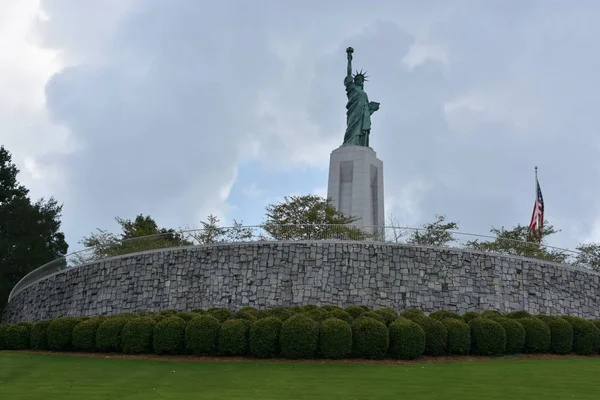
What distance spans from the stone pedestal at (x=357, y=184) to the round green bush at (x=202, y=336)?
17753mm

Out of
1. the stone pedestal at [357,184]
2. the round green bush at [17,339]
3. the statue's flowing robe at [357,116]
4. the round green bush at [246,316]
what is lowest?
the round green bush at [17,339]

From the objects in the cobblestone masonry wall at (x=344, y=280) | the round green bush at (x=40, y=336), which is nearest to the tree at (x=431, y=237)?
the cobblestone masonry wall at (x=344, y=280)

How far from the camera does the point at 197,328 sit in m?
16.9

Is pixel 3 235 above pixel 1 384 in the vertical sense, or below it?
above

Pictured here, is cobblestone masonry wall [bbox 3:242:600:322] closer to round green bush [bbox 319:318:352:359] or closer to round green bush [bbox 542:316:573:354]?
round green bush [bbox 542:316:573:354]

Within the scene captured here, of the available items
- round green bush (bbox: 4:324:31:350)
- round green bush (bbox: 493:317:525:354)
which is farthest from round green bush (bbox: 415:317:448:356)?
round green bush (bbox: 4:324:31:350)

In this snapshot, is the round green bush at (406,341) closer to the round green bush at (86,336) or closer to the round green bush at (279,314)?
the round green bush at (279,314)

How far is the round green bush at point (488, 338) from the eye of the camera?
56.2ft

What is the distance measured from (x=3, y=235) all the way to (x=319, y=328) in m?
25.7

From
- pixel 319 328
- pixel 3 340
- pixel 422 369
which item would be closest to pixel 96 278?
pixel 3 340

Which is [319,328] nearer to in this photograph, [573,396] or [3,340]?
[573,396]

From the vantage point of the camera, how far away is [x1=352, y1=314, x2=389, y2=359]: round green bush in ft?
53.2

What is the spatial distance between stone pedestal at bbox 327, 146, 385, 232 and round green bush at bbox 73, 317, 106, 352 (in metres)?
17.8

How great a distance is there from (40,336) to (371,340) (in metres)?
9.61
